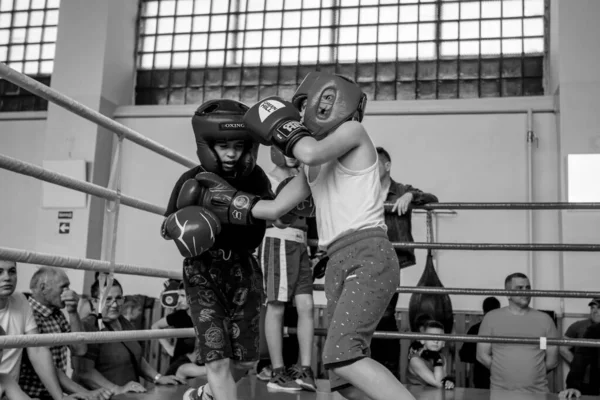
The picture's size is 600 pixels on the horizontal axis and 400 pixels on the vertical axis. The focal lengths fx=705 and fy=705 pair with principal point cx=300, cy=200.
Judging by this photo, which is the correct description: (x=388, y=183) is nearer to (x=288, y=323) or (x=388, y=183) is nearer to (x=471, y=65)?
(x=288, y=323)

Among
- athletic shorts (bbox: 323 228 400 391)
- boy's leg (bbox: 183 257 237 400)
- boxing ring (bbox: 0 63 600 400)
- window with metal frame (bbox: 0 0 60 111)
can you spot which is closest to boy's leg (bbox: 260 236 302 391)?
boxing ring (bbox: 0 63 600 400)

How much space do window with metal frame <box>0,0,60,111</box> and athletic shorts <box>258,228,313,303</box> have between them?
212 inches

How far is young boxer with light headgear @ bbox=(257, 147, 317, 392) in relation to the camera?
3230 mm

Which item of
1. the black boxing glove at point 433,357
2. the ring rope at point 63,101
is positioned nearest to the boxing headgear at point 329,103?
the ring rope at point 63,101

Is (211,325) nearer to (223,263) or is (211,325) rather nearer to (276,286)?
(223,263)

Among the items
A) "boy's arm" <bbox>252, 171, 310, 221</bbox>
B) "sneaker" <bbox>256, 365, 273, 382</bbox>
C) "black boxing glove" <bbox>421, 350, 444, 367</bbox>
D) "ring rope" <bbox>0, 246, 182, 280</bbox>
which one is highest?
"boy's arm" <bbox>252, 171, 310, 221</bbox>

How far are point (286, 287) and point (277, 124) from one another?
1.33m

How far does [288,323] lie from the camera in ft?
12.3

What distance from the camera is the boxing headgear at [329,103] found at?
220cm

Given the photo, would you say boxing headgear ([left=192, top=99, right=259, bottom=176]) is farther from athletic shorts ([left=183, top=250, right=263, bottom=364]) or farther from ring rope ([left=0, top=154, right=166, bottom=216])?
ring rope ([left=0, top=154, right=166, bottom=216])

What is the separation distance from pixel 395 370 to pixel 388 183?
105cm

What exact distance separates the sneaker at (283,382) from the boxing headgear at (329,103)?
137 cm

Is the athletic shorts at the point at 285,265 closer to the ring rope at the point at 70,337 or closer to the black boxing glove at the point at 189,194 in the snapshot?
the ring rope at the point at 70,337

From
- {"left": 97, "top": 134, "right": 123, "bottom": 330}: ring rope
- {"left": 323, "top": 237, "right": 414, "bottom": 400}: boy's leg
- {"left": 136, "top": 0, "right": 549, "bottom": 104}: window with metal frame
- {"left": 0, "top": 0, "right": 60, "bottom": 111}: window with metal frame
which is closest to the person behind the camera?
{"left": 323, "top": 237, "right": 414, "bottom": 400}: boy's leg
